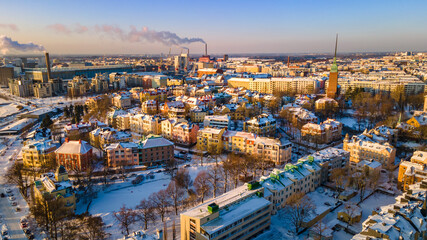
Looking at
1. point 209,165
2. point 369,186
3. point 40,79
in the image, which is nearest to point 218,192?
point 209,165

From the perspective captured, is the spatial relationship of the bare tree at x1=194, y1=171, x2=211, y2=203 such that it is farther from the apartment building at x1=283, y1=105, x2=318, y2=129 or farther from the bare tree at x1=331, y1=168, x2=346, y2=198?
the apartment building at x1=283, y1=105, x2=318, y2=129

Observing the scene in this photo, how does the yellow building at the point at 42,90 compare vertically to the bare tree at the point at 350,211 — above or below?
above

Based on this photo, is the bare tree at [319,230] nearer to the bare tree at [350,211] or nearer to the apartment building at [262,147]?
the bare tree at [350,211]

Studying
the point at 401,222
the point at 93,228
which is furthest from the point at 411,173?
the point at 93,228

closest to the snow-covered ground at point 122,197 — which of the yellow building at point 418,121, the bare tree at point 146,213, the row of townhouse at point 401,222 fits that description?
the bare tree at point 146,213

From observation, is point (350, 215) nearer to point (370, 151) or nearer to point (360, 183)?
point (360, 183)

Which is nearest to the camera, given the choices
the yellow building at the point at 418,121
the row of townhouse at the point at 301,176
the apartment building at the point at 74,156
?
the row of townhouse at the point at 301,176

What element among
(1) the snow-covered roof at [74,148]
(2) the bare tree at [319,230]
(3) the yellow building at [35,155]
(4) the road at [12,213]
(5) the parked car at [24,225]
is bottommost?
(4) the road at [12,213]
